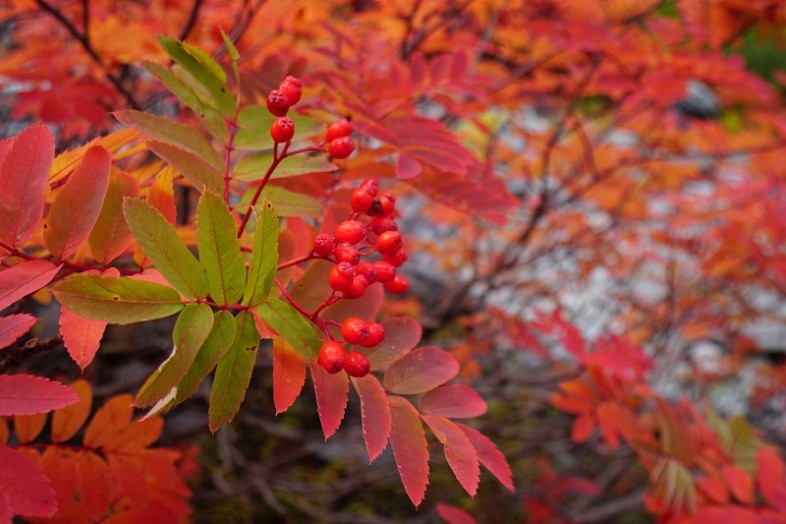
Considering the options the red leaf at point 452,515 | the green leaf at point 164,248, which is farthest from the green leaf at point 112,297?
the red leaf at point 452,515

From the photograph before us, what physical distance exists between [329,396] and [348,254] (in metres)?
0.13

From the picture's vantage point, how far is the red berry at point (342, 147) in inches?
23.4

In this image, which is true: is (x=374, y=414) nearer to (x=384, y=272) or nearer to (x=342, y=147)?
(x=384, y=272)

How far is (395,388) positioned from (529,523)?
1880mm

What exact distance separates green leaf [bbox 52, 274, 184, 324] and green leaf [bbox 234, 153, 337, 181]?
0.18m

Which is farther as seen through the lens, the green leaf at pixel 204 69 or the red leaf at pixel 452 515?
the red leaf at pixel 452 515

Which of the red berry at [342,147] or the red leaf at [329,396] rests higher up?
the red berry at [342,147]

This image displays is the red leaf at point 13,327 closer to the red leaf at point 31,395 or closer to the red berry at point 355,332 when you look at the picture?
the red leaf at point 31,395

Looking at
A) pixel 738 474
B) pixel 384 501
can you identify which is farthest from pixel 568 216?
pixel 738 474

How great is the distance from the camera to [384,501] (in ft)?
8.23

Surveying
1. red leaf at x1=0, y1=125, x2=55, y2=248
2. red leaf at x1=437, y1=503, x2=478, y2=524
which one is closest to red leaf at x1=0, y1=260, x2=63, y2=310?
red leaf at x1=0, y1=125, x2=55, y2=248

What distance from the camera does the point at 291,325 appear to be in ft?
1.76

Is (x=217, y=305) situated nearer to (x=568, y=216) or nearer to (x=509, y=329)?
(x=509, y=329)

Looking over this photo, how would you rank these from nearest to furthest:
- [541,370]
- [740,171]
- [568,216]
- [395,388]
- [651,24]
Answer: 1. [395,388]
2. [651,24]
3. [568,216]
4. [740,171]
5. [541,370]
